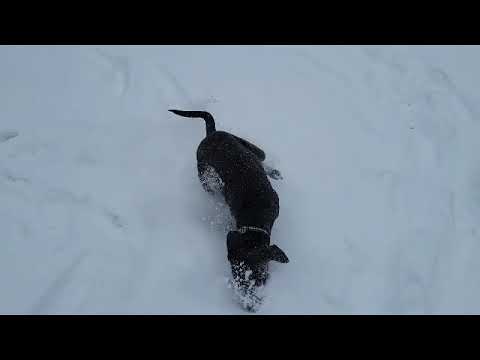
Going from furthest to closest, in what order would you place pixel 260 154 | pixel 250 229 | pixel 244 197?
1. pixel 260 154
2. pixel 244 197
3. pixel 250 229

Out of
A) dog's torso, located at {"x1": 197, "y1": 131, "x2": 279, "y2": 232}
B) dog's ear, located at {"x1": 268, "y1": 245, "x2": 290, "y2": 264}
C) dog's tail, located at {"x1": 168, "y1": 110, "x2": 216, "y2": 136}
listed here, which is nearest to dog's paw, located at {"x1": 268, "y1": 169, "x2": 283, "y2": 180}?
dog's torso, located at {"x1": 197, "y1": 131, "x2": 279, "y2": 232}

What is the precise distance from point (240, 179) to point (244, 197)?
0.69ft

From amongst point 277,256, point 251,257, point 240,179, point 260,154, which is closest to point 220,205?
point 240,179

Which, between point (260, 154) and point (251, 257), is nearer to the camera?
point (251, 257)

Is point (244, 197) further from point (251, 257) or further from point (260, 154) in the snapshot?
point (260, 154)

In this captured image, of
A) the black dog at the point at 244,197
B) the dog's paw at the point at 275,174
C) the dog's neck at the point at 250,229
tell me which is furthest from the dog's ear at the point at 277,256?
the dog's paw at the point at 275,174

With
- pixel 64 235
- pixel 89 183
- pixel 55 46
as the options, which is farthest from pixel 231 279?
pixel 55 46

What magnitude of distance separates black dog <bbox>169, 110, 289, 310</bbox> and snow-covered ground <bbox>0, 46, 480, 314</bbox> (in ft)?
0.88

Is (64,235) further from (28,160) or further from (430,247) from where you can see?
(430,247)

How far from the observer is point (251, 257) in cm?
354

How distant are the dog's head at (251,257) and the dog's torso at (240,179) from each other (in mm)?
187

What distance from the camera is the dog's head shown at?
3.53m

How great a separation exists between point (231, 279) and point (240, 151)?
1.39 meters

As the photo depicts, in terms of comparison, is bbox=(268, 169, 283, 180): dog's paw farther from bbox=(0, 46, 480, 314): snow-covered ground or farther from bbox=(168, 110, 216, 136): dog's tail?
bbox=(168, 110, 216, 136): dog's tail
